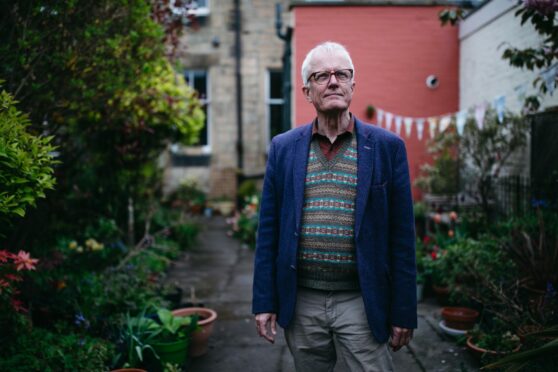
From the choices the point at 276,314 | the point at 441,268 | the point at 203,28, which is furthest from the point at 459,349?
the point at 203,28

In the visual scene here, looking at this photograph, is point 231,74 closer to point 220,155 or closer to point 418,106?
point 220,155

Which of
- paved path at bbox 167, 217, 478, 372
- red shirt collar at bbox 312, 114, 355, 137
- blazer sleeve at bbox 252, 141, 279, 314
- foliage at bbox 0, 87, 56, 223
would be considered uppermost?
red shirt collar at bbox 312, 114, 355, 137

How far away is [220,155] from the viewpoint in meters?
14.0

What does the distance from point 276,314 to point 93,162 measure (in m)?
5.14

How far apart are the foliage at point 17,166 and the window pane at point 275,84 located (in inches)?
458

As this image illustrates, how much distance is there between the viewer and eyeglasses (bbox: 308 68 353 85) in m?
2.42

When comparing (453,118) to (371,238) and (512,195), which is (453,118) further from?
(371,238)

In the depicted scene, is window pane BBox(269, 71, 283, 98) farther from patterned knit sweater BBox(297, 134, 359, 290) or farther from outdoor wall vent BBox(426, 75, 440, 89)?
patterned knit sweater BBox(297, 134, 359, 290)

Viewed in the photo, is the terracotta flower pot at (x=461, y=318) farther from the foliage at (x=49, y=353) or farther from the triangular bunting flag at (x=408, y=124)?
the triangular bunting flag at (x=408, y=124)

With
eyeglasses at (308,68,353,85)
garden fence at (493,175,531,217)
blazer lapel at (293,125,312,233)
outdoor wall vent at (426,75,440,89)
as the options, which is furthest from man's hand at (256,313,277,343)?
outdoor wall vent at (426,75,440,89)

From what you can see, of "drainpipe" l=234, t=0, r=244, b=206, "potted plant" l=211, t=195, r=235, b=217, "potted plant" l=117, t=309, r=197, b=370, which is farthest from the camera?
"drainpipe" l=234, t=0, r=244, b=206

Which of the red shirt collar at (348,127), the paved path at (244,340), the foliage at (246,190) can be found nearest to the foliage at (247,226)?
the paved path at (244,340)

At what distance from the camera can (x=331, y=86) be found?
7.91 ft

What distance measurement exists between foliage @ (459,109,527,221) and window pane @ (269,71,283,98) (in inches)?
291
